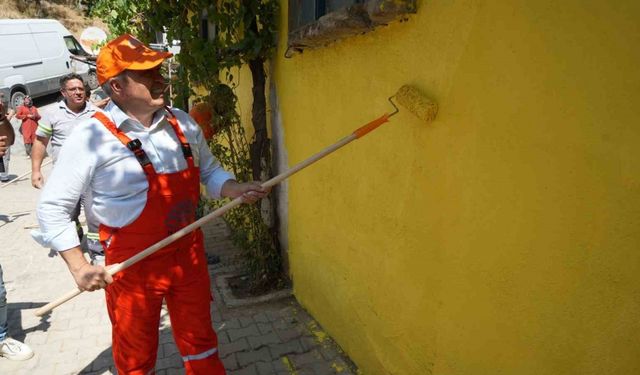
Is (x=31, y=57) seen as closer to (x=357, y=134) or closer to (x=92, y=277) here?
(x=92, y=277)

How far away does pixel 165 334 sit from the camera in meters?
3.65

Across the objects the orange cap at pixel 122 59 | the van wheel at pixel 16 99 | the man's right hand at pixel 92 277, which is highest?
the orange cap at pixel 122 59

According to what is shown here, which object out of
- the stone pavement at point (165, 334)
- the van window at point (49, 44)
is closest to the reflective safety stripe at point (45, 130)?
the stone pavement at point (165, 334)

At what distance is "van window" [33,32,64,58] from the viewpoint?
1470 centimetres

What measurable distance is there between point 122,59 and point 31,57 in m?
15.0

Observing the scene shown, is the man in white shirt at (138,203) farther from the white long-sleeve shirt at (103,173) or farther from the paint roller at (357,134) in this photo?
the paint roller at (357,134)

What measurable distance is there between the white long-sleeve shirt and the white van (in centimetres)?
1290

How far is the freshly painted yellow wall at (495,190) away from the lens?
Answer: 1322mm

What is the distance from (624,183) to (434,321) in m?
1.14

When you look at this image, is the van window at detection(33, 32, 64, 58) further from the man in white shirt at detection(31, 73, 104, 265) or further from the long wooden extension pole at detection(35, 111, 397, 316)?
the long wooden extension pole at detection(35, 111, 397, 316)

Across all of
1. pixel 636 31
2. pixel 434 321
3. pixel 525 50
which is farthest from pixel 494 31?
pixel 434 321

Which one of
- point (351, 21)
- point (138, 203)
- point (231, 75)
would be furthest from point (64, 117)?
point (351, 21)

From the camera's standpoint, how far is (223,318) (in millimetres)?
3850

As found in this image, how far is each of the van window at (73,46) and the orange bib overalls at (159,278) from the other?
17002 mm
